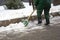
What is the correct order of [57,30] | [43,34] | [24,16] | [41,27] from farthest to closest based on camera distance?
[24,16] → [41,27] → [57,30] → [43,34]

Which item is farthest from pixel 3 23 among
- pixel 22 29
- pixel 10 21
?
pixel 22 29

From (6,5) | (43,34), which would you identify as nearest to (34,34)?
(43,34)

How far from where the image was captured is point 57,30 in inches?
354

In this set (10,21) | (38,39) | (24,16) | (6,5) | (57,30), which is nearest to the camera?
(38,39)

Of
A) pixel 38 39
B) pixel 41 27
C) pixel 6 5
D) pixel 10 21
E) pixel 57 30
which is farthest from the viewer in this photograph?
pixel 6 5

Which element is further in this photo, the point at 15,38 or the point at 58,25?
the point at 58,25

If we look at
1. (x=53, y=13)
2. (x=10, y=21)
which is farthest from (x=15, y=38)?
(x=53, y=13)

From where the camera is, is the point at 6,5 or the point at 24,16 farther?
the point at 6,5

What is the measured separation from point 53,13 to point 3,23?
11.5ft

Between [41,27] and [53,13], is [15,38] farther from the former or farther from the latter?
[53,13]

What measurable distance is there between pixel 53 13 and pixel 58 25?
2529mm

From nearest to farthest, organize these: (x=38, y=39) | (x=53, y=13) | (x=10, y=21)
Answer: (x=38, y=39) < (x=10, y=21) < (x=53, y=13)

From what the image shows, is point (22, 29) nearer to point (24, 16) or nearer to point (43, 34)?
point (43, 34)

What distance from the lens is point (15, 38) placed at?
7824 mm
